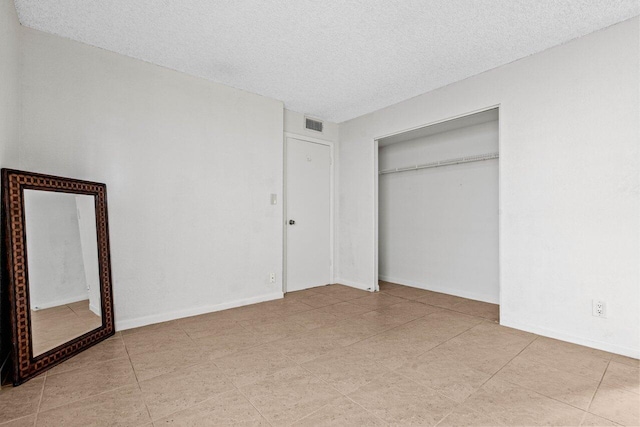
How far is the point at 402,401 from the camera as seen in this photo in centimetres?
186

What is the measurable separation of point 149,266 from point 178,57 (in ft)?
6.98

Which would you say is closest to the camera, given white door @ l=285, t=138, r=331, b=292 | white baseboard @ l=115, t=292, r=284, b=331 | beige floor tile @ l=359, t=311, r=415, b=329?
white baseboard @ l=115, t=292, r=284, b=331

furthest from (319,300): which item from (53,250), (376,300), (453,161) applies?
→ (53,250)

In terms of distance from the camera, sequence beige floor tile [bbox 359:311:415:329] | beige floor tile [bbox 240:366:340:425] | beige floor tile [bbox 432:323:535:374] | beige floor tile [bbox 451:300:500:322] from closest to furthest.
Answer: beige floor tile [bbox 240:366:340:425]
beige floor tile [bbox 432:323:535:374]
beige floor tile [bbox 359:311:415:329]
beige floor tile [bbox 451:300:500:322]

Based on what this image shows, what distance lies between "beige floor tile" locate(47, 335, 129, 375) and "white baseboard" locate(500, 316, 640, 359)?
354 cm

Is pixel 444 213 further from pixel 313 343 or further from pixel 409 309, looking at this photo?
pixel 313 343

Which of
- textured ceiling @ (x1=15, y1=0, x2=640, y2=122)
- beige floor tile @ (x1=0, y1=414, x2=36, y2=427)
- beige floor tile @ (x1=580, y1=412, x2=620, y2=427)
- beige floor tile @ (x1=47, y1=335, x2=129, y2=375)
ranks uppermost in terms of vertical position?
textured ceiling @ (x1=15, y1=0, x2=640, y2=122)

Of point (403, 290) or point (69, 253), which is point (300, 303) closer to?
point (403, 290)

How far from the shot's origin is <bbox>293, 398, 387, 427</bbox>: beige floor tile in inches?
65.3

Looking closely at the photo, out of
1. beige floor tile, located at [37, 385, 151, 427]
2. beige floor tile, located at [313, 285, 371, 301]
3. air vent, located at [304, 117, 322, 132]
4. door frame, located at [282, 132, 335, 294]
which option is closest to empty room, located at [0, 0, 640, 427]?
beige floor tile, located at [37, 385, 151, 427]

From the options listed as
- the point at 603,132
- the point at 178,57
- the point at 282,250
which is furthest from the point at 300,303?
the point at 603,132

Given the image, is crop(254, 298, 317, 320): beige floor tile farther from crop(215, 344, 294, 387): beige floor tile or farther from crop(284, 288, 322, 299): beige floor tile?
crop(215, 344, 294, 387): beige floor tile

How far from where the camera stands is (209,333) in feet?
9.68

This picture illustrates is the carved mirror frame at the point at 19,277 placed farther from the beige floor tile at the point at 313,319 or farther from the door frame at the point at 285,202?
the door frame at the point at 285,202
